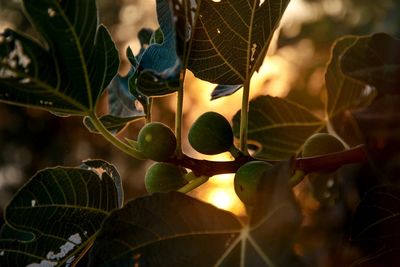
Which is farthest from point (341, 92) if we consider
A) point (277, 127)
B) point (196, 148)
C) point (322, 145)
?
point (196, 148)

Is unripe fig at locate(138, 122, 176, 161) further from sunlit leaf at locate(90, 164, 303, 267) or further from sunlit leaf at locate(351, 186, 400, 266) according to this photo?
sunlit leaf at locate(351, 186, 400, 266)

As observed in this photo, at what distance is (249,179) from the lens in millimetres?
693

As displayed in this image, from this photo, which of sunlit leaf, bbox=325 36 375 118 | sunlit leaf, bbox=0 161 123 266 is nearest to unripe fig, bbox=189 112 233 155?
sunlit leaf, bbox=0 161 123 266

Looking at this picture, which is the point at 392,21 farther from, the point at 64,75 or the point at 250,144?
the point at 64,75

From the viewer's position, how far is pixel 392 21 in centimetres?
196

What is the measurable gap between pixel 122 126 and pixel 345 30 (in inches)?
72.5

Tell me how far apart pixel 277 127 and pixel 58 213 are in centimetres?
49

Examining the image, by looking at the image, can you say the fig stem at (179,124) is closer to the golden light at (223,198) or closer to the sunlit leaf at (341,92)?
the sunlit leaf at (341,92)

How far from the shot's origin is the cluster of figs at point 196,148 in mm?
701

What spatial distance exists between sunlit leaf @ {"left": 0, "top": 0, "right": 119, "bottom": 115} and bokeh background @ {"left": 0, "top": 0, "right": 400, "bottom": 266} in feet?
0.13

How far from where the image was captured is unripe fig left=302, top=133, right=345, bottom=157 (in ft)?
2.68

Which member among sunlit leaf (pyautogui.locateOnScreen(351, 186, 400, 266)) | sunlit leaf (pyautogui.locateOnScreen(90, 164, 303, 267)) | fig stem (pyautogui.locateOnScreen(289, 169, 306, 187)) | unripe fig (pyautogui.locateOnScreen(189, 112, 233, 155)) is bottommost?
sunlit leaf (pyautogui.locateOnScreen(351, 186, 400, 266))

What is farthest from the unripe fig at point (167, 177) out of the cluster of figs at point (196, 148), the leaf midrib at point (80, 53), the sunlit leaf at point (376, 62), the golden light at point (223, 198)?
the golden light at point (223, 198)

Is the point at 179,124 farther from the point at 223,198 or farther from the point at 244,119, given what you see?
the point at 223,198
